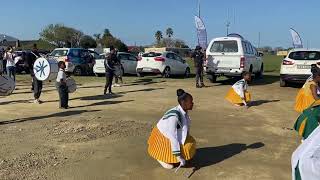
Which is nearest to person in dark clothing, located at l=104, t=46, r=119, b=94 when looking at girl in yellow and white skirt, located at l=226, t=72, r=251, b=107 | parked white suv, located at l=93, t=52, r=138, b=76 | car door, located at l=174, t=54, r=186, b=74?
girl in yellow and white skirt, located at l=226, t=72, r=251, b=107

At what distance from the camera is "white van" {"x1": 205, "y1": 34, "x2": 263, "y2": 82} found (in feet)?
66.5

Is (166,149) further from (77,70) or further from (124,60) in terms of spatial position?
(124,60)

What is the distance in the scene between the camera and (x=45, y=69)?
1409cm

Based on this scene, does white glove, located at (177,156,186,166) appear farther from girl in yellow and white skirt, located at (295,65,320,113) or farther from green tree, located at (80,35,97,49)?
green tree, located at (80,35,97,49)

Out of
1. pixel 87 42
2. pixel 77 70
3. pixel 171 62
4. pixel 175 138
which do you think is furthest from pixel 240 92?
pixel 87 42

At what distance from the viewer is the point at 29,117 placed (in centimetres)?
1177

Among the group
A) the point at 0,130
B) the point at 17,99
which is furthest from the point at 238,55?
the point at 0,130

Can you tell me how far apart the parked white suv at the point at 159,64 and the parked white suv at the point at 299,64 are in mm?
7041

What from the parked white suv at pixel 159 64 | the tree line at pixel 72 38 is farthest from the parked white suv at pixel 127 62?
the tree line at pixel 72 38

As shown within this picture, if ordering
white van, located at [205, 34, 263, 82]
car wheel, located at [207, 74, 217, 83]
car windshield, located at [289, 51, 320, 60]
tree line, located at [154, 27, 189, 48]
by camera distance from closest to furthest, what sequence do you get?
car windshield, located at [289, 51, 320, 60] → white van, located at [205, 34, 263, 82] → car wheel, located at [207, 74, 217, 83] → tree line, located at [154, 27, 189, 48]

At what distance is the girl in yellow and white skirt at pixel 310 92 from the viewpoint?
10.0m

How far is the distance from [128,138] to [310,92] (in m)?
4.18

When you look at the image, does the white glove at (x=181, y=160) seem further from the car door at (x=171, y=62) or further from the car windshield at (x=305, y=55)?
the car door at (x=171, y=62)

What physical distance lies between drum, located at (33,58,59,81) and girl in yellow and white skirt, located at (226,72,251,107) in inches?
196
